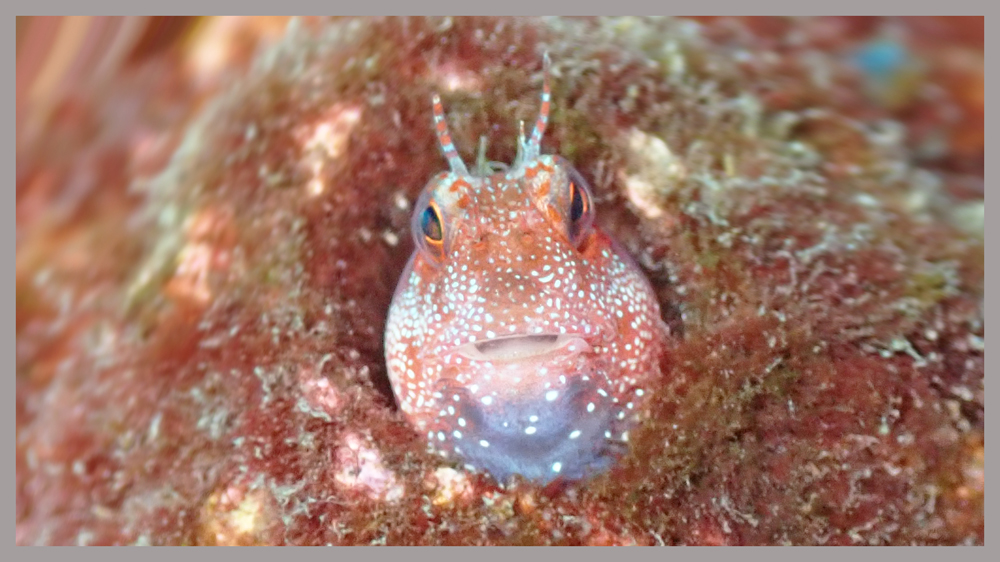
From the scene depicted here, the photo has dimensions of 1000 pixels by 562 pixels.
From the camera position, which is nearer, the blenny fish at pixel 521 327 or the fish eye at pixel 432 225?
the blenny fish at pixel 521 327

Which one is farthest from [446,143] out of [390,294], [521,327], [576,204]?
[390,294]

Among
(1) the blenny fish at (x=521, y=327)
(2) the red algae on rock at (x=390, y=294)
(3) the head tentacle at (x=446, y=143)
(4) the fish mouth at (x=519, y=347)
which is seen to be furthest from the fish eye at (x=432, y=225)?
(2) the red algae on rock at (x=390, y=294)

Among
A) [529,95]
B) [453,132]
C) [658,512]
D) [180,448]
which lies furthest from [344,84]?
[658,512]

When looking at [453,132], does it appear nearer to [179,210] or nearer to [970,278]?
[179,210]

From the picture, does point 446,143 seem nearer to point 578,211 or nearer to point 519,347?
point 578,211

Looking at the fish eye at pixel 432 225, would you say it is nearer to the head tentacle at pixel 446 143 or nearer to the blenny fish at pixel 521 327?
the blenny fish at pixel 521 327

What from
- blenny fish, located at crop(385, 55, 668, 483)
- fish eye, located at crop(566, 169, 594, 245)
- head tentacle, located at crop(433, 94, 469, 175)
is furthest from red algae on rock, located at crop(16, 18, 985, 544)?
head tentacle, located at crop(433, 94, 469, 175)

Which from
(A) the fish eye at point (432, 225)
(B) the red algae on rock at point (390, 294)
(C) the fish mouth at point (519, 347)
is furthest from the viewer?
(A) the fish eye at point (432, 225)

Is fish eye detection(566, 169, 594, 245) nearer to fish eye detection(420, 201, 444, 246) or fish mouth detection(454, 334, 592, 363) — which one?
fish mouth detection(454, 334, 592, 363)

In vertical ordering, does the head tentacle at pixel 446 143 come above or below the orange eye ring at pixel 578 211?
above
